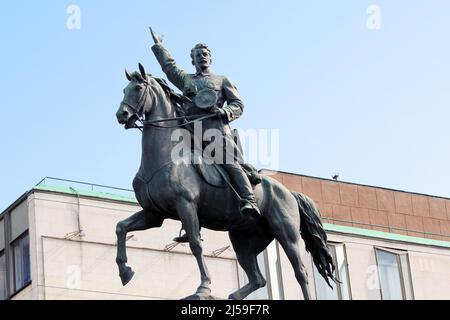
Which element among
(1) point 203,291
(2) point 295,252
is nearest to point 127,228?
(1) point 203,291

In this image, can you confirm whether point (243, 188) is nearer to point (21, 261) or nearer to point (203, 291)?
point (203, 291)

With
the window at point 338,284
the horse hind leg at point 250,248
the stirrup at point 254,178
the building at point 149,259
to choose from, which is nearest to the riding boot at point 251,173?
the stirrup at point 254,178

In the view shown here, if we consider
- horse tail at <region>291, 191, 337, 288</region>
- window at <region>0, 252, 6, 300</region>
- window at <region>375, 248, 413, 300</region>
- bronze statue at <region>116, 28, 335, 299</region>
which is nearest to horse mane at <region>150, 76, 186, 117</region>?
bronze statue at <region>116, 28, 335, 299</region>

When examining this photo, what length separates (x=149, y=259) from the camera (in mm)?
57844

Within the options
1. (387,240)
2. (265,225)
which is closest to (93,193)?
(387,240)

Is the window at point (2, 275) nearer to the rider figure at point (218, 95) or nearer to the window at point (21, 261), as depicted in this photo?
the window at point (21, 261)

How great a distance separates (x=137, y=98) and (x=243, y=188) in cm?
245

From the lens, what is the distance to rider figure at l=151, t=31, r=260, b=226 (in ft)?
97.1

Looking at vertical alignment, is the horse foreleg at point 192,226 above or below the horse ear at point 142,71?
below

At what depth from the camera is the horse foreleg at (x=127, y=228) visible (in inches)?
1145

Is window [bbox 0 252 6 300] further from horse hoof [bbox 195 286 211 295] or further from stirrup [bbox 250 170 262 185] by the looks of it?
horse hoof [bbox 195 286 211 295]

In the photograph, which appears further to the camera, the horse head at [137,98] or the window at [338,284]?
the window at [338,284]

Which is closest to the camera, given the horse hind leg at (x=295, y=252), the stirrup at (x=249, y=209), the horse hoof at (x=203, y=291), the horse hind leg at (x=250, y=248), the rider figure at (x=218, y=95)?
the horse hoof at (x=203, y=291)

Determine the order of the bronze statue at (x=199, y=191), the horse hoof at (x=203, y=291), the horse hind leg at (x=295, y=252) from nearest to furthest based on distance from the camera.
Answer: the horse hoof at (x=203, y=291)
the bronze statue at (x=199, y=191)
the horse hind leg at (x=295, y=252)
